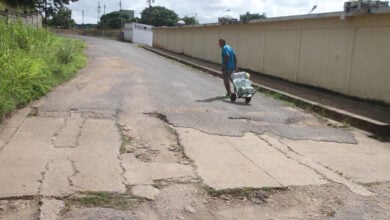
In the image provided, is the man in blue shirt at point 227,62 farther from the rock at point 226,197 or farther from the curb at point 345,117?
the rock at point 226,197

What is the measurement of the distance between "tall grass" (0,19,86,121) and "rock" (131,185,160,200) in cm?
393

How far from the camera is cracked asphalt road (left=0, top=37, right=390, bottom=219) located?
542 centimetres

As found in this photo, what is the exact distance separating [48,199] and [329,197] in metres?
3.03

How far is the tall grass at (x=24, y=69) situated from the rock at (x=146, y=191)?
155 inches

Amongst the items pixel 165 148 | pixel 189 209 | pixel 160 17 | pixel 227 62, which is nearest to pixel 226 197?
pixel 189 209

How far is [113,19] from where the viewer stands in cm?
9862

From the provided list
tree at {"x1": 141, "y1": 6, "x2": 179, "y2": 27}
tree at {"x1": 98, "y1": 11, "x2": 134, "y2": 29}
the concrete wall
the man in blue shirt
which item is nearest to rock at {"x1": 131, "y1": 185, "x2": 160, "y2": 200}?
the man in blue shirt

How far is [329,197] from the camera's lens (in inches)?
211

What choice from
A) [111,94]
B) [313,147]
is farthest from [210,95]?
[313,147]

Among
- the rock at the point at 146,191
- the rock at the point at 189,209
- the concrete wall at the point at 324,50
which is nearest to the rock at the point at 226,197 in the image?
the rock at the point at 189,209

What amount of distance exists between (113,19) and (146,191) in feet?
318

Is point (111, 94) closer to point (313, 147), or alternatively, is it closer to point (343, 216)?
point (313, 147)

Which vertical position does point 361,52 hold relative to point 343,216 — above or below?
above

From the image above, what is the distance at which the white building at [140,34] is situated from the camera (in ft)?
177
